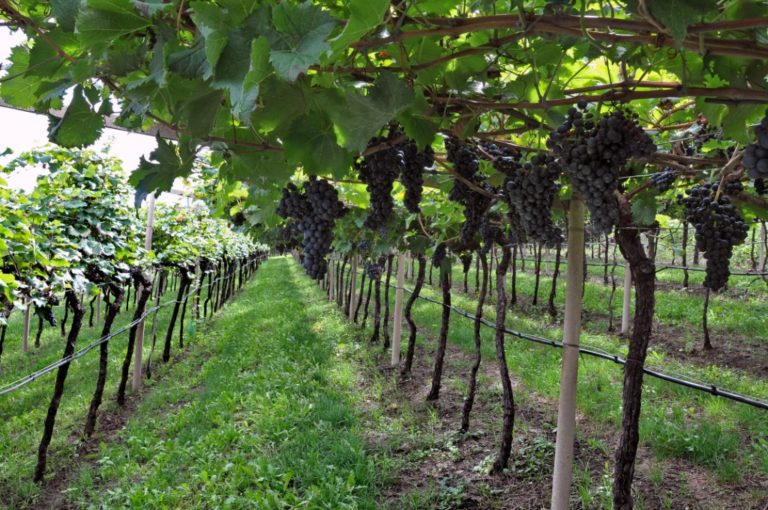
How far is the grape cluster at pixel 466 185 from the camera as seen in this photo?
2277 mm

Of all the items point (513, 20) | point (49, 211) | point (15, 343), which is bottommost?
point (15, 343)

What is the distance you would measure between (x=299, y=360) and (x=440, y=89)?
669 cm

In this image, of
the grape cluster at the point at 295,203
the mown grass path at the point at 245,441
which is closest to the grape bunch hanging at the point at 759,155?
the grape cluster at the point at 295,203

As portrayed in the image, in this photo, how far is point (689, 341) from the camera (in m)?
8.71

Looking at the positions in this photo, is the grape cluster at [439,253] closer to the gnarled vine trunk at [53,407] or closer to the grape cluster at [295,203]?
the grape cluster at [295,203]

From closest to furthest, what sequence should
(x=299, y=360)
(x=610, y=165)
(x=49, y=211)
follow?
(x=610, y=165) → (x=49, y=211) → (x=299, y=360)

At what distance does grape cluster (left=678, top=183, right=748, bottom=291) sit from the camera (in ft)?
7.66

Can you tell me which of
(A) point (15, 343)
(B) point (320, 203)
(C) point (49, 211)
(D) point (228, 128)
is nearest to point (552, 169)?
(B) point (320, 203)

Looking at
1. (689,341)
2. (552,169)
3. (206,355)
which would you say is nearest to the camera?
(552,169)

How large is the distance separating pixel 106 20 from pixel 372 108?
573 mm

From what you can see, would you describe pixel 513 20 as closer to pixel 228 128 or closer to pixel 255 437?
pixel 228 128

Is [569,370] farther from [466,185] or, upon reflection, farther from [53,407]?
[53,407]

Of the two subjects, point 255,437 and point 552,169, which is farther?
point 255,437

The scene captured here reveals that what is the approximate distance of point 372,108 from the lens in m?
1.29
